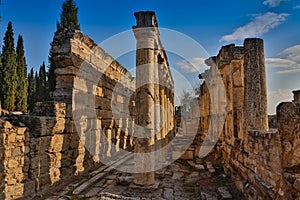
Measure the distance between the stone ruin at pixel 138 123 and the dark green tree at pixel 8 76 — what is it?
19.1m

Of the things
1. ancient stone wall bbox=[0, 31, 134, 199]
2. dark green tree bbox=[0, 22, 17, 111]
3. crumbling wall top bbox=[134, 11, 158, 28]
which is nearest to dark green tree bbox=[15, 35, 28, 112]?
dark green tree bbox=[0, 22, 17, 111]

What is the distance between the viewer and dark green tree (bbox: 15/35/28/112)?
A: 89.1ft

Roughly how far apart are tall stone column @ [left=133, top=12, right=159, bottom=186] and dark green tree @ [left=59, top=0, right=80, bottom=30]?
61.8 feet

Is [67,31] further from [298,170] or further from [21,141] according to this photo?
[298,170]

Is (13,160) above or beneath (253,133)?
beneath

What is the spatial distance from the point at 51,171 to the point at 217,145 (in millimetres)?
6922

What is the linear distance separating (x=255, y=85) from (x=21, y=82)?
88.6ft

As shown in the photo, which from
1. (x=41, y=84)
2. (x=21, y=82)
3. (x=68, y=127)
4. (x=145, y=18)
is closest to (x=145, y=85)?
(x=145, y=18)

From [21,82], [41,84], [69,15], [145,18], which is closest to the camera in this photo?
[145,18]

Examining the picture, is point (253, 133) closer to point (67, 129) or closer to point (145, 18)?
point (145, 18)

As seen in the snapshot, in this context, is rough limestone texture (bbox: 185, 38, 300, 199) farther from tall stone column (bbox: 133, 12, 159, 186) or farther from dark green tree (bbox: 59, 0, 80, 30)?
dark green tree (bbox: 59, 0, 80, 30)

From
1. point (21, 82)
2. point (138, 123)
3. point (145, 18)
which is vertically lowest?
point (138, 123)

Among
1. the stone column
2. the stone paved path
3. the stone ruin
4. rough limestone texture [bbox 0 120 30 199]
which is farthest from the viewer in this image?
the stone column

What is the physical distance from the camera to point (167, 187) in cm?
726
